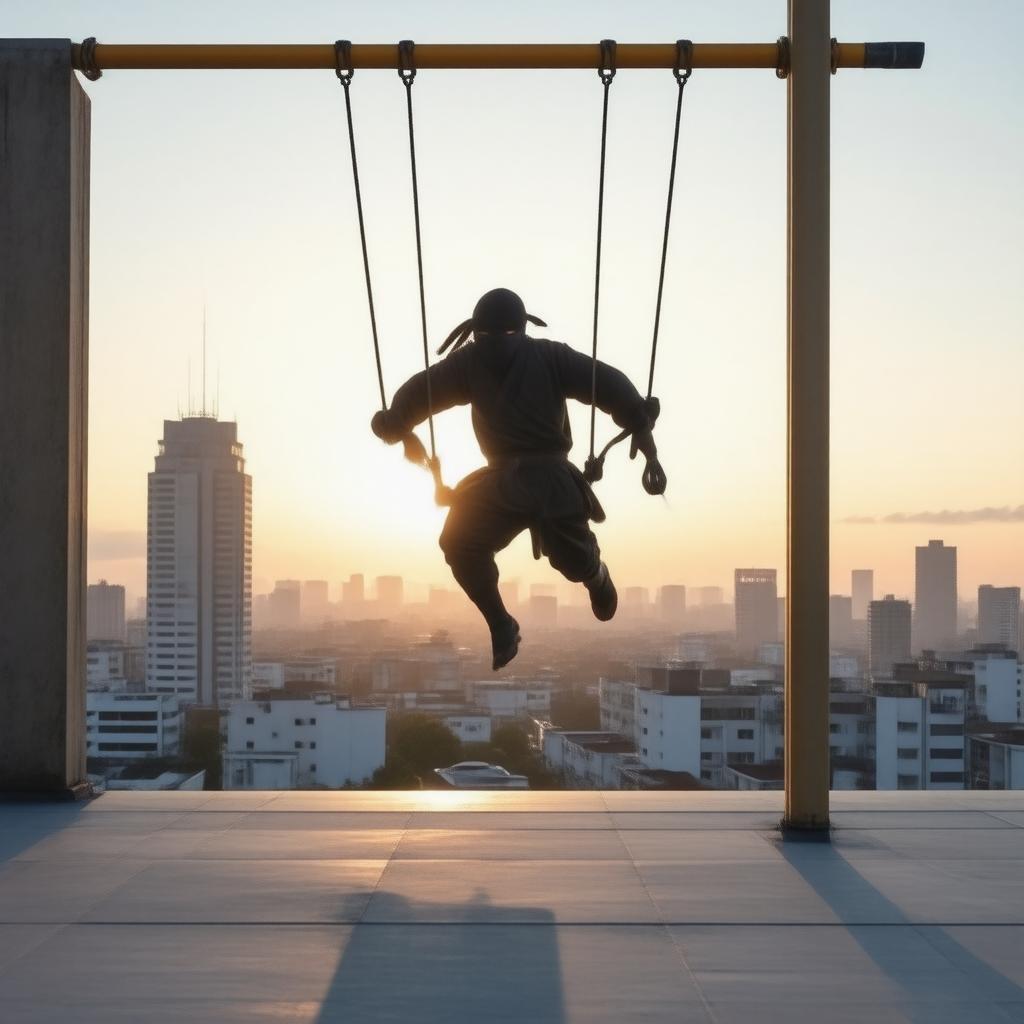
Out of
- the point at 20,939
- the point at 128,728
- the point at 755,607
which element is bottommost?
the point at 128,728

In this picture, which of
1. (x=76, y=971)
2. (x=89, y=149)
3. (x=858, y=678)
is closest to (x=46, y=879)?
(x=76, y=971)

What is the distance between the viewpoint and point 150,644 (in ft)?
330

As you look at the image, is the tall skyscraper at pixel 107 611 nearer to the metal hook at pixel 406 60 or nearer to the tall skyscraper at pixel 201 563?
the tall skyscraper at pixel 201 563

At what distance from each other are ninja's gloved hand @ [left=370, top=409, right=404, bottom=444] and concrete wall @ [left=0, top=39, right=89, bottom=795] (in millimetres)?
1772

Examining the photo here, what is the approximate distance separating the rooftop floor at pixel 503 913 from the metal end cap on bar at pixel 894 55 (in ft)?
11.4

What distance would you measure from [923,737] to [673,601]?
132ft

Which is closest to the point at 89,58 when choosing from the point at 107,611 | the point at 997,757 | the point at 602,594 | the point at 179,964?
the point at 602,594

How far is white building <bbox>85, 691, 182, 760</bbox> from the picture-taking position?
62719mm

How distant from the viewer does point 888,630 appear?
91.0 m

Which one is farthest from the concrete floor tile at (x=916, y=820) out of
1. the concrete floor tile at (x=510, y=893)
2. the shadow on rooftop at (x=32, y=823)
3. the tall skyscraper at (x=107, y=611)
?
the tall skyscraper at (x=107, y=611)

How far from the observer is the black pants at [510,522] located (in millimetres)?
5527

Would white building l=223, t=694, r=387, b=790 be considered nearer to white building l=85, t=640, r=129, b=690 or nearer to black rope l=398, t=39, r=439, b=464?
white building l=85, t=640, r=129, b=690

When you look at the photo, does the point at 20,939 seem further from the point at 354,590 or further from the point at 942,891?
the point at 354,590

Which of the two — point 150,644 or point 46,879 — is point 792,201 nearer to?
point 46,879
